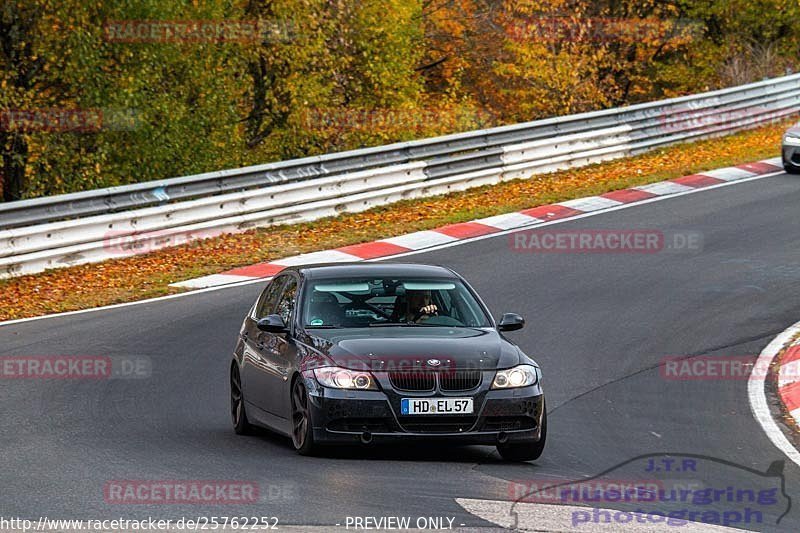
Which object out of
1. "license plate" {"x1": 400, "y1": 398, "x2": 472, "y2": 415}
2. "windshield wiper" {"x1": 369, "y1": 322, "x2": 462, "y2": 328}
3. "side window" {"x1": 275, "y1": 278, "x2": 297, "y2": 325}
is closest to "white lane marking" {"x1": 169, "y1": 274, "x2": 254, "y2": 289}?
"side window" {"x1": 275, "y1": 278, "x2": 297, "y2": 325}

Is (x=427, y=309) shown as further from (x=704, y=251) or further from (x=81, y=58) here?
(x=81, y=58)

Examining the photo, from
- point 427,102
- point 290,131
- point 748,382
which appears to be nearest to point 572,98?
point 427,102

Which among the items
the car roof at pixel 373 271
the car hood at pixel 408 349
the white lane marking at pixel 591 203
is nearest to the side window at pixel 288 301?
the car roof at pixel 373 271

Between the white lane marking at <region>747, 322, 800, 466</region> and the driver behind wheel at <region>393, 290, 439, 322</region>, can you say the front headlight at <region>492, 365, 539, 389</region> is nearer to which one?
the driver behind wheel at <region>393, 290, 439, 322</region>

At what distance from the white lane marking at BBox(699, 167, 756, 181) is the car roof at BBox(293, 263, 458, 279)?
15411 millimetres

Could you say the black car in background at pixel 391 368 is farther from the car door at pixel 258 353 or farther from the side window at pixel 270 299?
the side window at pixel 270 299

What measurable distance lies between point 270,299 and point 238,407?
3.15 feet

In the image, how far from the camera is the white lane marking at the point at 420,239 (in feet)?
67.4

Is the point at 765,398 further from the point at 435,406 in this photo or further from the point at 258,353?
the point at 258,353

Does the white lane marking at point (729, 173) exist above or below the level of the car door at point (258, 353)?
below

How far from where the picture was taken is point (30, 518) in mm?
7504

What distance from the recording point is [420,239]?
21.0 m

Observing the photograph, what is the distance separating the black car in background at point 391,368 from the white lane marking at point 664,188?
1390cm

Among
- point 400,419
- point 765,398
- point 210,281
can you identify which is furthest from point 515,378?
point 210,281
